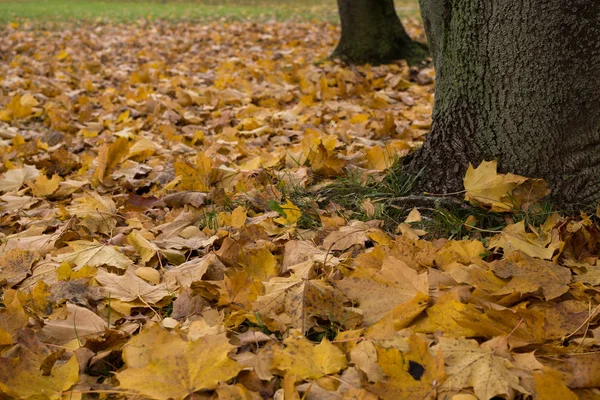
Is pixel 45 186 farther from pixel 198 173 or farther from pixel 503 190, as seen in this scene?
pixel 503 190

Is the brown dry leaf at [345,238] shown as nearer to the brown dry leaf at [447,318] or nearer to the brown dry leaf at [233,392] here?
the brown dry leaf at [447,318]

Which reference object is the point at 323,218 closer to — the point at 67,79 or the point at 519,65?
the point at 519,65

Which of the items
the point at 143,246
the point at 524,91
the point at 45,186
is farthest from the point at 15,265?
the point at 524,91

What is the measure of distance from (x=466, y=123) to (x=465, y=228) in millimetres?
478

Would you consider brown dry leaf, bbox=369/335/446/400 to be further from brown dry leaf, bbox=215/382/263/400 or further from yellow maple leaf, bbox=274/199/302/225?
yellow maple leaf, bbox=274/199/302/225

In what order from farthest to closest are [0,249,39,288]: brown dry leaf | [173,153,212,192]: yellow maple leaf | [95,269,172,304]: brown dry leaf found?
[173,153,212,192]: yellow maple leaf
[0,249,39,288]: brown dry leaf
[95,269,172,304]: brown dry leaf

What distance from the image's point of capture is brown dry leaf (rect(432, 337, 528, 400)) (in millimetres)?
1292

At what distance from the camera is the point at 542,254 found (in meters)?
1.89

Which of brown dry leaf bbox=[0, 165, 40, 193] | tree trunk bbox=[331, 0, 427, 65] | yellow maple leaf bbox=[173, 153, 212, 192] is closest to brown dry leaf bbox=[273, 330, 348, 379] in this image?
yellow maple leaf bbox=[173, 153, 212, 192]

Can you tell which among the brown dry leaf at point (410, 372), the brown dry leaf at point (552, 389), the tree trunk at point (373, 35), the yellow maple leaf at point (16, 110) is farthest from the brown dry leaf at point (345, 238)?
the tree trunk at point (373, 35)

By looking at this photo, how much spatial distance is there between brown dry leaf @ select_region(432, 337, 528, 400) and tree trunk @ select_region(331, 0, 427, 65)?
16.8 feet

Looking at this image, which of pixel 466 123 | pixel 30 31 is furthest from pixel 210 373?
pixel 30 31

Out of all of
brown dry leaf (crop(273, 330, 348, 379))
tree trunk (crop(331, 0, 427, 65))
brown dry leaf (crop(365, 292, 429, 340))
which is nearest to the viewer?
brown dry leaf (crop(273, 330, 348, 379))

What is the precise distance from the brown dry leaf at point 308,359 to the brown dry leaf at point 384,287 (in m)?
0.20
